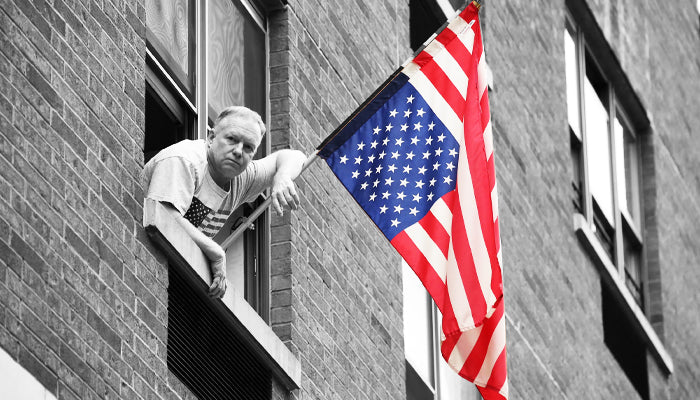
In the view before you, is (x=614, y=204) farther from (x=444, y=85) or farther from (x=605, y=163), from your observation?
(x=444, y=85)

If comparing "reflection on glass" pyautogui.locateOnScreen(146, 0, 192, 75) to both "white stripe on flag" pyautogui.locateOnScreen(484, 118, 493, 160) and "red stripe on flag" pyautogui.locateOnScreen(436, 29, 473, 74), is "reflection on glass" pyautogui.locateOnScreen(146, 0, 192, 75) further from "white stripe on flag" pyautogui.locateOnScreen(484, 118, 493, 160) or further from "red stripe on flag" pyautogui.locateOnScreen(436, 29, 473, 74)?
"white stripe on flag" pyautogui.locateOnScreen(484, 118, 493, 160)

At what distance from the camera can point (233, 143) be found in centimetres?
1156

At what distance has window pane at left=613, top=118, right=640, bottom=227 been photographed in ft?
73.4

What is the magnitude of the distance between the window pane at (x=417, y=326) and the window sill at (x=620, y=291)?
395 cm

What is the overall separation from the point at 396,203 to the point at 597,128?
32.2 feet

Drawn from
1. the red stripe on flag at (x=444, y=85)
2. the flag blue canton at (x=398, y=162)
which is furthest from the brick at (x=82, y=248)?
the red stripe on flag at (x=444, y=85)

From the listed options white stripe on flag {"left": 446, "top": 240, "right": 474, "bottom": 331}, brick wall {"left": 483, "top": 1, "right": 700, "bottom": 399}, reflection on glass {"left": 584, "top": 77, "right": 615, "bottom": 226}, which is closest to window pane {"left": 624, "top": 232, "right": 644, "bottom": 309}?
brick wall {"left": 483, "top": 1, "right": 700, "bottom": 399}

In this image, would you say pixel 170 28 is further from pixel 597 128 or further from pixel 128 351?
pixel 597 128

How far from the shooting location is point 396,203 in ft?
40.5

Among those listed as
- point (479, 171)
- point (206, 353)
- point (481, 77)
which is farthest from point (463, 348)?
point (481, 77)

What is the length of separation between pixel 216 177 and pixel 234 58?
1768mm

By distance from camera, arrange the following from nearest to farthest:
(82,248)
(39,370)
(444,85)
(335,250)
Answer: (39,370)
(82,248)
(444,85)
(335,250)

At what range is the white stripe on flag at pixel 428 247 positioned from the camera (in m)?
12.4

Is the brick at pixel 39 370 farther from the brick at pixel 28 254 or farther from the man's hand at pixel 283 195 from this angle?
the man's hand at pixel 283 195
